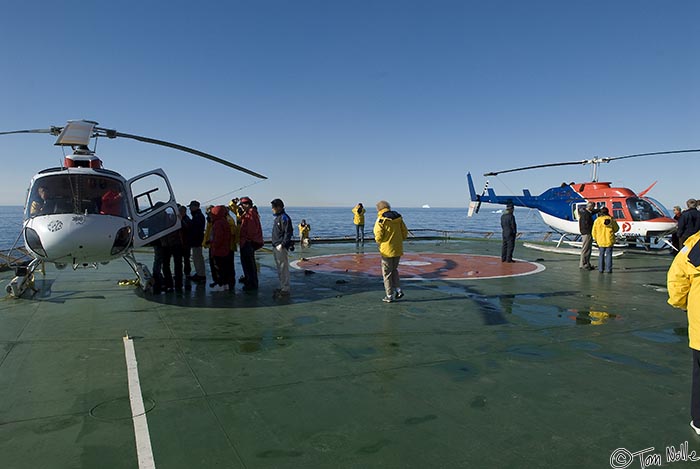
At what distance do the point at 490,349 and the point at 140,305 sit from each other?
6032 millimetres

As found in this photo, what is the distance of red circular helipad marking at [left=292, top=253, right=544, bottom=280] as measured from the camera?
39.6 ft

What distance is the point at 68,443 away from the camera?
3.39 m

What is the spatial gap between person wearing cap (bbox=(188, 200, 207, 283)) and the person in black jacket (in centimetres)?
1197

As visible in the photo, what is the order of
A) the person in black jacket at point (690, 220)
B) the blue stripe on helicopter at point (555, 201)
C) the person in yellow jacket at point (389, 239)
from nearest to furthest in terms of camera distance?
the person in yellow jacket at point (389, 239) < the person in black jacket at point (690, 220) < the blue stripe on helicopter at point (555, 201)

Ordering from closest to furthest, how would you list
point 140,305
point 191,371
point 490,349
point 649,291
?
point 191,371 < point 490,349 < point 140,305 < point 649,291

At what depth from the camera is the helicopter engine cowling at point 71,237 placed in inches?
290

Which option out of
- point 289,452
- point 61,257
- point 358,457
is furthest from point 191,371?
point 61,257

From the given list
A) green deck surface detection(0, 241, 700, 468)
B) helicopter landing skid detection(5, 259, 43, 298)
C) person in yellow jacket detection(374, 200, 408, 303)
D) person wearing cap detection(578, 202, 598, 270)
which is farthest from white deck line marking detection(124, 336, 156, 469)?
person wearing cap detection(578, 202, 598, 270)

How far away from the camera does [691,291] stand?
133 inches

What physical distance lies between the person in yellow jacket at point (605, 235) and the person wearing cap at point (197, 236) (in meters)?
10.3

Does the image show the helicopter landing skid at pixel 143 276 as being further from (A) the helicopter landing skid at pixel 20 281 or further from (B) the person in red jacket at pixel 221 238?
(A) the helicopter landing skid at pixel 20 281

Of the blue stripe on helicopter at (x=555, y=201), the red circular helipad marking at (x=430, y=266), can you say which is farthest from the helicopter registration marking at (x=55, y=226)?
the blue stripe on helicopter at (x=555, y=201)

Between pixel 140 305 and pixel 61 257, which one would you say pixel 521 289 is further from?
pixel 61 257

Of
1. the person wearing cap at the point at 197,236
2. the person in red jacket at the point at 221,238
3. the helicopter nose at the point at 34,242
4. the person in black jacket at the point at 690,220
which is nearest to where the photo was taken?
the helicopter nose at the point at 34,242
